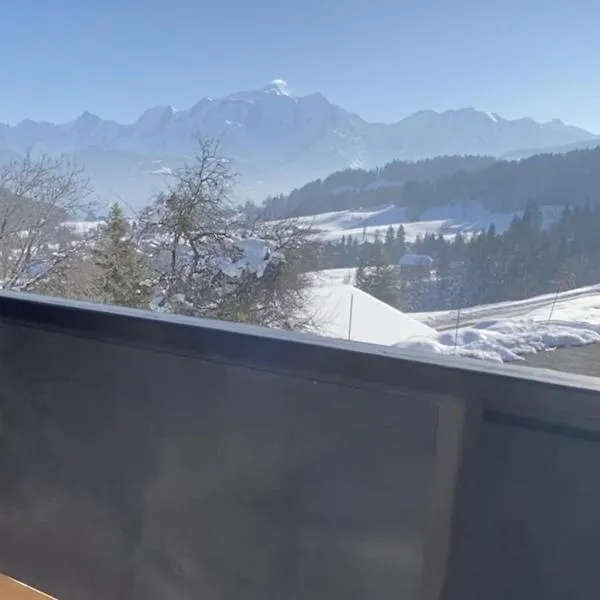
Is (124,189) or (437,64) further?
(124,189)

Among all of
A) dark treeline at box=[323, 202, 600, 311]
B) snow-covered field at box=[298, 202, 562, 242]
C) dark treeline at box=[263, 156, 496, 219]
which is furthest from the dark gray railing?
dark treeline at box=[263, 156, 496, 219]

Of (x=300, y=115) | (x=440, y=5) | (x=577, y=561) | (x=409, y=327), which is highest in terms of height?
(x=440, y=5)

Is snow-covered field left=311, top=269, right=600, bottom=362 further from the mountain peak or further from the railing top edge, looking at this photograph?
the mountain peak

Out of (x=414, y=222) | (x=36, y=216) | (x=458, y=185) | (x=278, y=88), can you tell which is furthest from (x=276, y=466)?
(x=36, y=216)

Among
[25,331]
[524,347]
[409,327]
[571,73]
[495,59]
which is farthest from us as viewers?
[495,59]

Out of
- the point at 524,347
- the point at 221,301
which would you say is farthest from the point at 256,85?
the point at 524,347

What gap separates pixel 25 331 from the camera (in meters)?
1.41

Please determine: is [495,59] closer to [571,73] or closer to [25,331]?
[571,73]

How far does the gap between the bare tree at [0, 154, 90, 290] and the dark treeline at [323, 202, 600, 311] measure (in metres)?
1.43

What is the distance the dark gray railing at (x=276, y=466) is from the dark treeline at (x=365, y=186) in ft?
2.83

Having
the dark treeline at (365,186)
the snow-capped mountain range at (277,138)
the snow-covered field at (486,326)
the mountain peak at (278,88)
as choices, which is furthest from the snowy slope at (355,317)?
the mountain peak at (278,88)

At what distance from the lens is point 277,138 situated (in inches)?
88.0

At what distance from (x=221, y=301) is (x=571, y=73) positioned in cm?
119

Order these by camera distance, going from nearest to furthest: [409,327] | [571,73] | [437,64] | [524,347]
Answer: [524,347], [409,327], [571,73], [437,64]
